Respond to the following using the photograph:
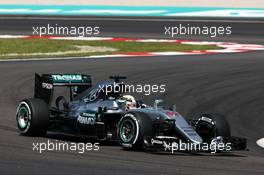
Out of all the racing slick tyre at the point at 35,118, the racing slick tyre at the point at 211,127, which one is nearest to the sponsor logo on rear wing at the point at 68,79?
the racing slick tyre at the point at 35,118

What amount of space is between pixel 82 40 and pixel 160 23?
306 inches

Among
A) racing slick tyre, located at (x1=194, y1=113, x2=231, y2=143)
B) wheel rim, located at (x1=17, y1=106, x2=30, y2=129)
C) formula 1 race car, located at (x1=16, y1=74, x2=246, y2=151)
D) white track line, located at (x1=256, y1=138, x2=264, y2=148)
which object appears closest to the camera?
formula 1 race car, located at (x1=16, y1=74, x2=246, y2=151)

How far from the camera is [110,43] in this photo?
28.1 metres

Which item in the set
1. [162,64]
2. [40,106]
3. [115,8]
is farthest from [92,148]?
[115,8]

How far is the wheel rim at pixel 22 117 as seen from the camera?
11672 millimetres

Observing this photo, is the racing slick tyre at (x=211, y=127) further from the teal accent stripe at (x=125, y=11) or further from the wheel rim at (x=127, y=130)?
the teal accent stripe at (x=125, y=11)

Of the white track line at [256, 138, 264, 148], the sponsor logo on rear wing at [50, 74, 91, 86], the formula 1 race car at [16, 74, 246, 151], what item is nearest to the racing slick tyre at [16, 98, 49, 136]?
the formula 1 race car at [16, 74, 246, 151]

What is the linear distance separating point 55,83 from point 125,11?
31.3m

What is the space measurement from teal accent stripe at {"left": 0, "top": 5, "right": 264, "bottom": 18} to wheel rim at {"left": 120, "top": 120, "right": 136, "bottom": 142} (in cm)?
3018

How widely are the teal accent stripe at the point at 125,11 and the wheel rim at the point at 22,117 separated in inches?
1150

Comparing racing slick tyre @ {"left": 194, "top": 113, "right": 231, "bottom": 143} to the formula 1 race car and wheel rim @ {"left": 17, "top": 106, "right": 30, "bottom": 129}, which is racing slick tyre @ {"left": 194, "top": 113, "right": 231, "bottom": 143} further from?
wheel rim @ {"left": 17, "top": 106, "right": 30, "bottom": 129}

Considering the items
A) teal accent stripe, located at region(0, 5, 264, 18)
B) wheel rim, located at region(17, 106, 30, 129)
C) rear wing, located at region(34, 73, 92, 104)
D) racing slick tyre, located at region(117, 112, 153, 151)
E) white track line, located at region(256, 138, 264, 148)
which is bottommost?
white track line, located at region(256, 138, 264, 148)

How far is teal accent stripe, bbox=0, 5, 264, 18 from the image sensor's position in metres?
41.1

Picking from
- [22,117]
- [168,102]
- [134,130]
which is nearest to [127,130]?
[134,130]
